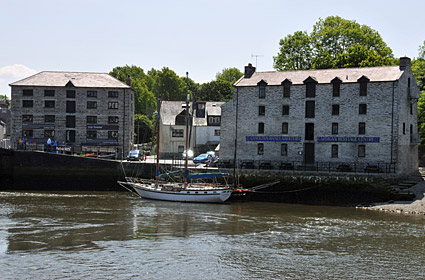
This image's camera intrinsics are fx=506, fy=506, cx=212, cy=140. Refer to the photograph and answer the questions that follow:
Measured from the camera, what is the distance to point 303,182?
4338 centimetres

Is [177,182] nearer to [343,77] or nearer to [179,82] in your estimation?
[343,77]

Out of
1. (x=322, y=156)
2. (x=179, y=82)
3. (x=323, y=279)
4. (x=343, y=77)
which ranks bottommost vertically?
(x=323, y=279)

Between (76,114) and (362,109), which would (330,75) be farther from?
(76,114)

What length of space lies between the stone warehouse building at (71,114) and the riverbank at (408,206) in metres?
33.7

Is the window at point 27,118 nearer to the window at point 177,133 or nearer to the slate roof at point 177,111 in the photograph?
the slate roof at point 177,111

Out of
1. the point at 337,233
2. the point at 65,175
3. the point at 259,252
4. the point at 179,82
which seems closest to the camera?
the point at 259,252

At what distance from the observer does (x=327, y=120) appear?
49062 millimetres

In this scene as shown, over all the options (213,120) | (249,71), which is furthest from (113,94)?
(249,71)

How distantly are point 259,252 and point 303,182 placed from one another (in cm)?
1983

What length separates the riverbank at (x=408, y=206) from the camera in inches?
1462

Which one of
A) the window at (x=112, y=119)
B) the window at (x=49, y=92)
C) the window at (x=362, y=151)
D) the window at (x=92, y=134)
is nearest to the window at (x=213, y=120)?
the window at (x=112, y=119)

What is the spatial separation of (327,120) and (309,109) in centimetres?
219

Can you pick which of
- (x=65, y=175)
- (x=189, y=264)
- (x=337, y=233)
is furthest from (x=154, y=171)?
(x=189, y=264)

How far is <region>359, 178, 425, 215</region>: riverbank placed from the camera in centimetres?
3713
